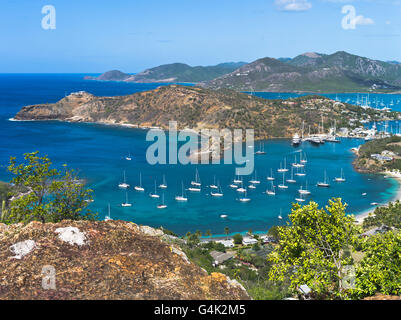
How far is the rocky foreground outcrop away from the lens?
1020 cm

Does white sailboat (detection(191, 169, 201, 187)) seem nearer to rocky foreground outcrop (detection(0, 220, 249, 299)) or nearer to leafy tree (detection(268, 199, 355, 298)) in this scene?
leafy tree (detection(268, 199, 355, 298))

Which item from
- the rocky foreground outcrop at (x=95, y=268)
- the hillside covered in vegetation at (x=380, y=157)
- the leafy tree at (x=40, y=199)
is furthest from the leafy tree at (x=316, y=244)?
the hillside covered in vegetation at (x=380, y=157)

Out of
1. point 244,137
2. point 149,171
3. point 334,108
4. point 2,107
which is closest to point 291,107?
point 334,108

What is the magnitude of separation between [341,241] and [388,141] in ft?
293

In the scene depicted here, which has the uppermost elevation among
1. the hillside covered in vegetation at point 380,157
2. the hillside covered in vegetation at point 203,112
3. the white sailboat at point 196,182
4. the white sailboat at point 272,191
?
the hillside covered in vegetation at point 203,112

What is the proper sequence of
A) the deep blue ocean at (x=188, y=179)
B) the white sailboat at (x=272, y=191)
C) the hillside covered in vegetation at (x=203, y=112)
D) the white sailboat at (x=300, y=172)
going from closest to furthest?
1. the deep blue ocean at (x=188, y=179)
2. the white sailboat at (x=272, y=191)
3. the white sailboat at (x=300, y=172)
4. the hillside covered in vegetation at (x=203, y=112)

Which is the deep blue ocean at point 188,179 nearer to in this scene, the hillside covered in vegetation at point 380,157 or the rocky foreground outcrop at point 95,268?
the hillside covered in vegetation at point 380,157

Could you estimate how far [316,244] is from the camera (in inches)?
587

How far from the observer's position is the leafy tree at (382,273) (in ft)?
41.6

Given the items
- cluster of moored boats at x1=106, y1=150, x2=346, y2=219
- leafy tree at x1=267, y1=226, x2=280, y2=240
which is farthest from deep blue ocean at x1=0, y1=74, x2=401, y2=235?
leafy tree at x1=267, y1=226, x2=280, y2=240

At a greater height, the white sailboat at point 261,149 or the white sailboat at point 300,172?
the white sailboat at point 261,149

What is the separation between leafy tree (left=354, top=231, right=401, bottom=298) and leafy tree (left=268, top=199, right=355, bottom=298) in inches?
28.1

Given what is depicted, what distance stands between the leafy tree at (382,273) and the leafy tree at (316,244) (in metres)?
0.71
